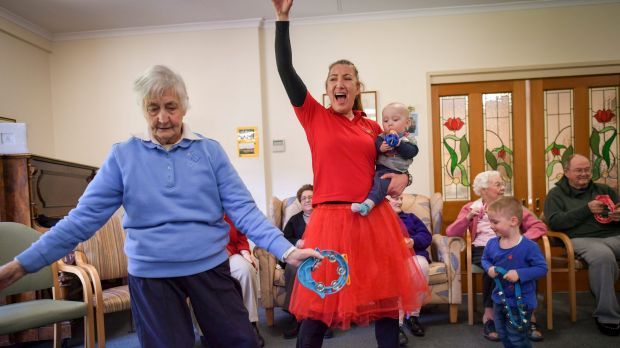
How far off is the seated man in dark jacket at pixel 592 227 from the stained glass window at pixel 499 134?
31.2 inches

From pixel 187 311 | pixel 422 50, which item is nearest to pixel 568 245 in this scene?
pixel 422 50

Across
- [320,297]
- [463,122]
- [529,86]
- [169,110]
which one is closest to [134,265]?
[169,110]

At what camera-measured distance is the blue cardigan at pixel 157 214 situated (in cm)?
137

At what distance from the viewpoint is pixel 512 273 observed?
235cm

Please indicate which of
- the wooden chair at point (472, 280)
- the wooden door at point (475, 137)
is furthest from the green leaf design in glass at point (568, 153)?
the wooden chair at point (472, 280)

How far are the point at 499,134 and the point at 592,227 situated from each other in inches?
52.8

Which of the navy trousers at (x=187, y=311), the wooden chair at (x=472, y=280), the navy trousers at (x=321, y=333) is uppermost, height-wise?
the navy trousers at (x=187, y=311)

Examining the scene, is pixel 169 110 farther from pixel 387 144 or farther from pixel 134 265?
pixel 387 144

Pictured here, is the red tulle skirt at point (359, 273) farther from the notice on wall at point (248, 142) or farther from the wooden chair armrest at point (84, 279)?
the notice on wall at point (248, 142)

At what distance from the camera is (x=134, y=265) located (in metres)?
1.39

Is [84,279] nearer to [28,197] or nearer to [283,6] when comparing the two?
[28,197]

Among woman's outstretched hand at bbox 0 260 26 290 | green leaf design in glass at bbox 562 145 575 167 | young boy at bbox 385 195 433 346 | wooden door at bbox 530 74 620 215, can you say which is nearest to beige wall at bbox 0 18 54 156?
woman's outstretched hand at bbox 0 260 26 290

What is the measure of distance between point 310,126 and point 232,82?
10.1ft

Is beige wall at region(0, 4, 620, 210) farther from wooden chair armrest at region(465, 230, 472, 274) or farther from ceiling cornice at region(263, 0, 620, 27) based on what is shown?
wooden chair armrest at region(465, 230, 472, 274)
